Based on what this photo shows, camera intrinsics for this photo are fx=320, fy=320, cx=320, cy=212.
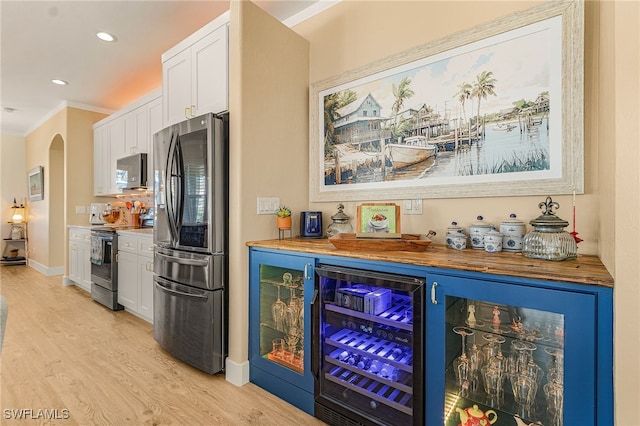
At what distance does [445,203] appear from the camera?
1999 mm

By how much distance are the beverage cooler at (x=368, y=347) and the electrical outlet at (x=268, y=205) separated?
717mm

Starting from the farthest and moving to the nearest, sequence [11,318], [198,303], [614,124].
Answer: [11,318], [198,303], [614,124]

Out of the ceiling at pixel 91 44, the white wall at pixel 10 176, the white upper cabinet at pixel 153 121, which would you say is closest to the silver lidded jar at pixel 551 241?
the ceiling at pixel 91 44

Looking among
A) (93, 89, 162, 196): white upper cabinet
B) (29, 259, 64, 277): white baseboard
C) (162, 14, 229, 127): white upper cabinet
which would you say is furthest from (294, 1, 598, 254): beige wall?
(29, 259, 64, 277): white baseboard

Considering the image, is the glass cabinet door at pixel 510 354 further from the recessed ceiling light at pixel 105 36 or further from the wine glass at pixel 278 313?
the recessed ceiling light at pixel 105 36

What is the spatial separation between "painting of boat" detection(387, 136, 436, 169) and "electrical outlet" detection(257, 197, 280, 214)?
895mm

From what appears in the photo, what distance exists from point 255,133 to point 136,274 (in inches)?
89.5

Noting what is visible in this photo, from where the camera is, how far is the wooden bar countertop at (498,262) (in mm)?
1123

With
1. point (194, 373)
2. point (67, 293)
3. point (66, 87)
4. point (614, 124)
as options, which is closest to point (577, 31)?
point (614, 124)

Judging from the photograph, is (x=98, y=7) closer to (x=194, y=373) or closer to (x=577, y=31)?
(x=194, y=373)

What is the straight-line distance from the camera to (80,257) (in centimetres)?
463

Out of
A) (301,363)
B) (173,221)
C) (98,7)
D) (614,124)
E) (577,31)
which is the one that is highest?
(98,7)

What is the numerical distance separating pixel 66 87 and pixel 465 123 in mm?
5280

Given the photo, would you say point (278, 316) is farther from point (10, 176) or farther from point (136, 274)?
point (10, 176)
